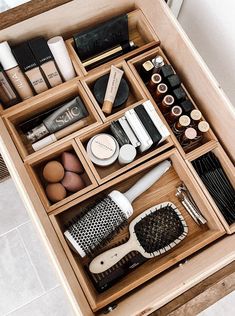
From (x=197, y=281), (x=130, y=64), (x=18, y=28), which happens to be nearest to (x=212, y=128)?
(x=130, y=64)

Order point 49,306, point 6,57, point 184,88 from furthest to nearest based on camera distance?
point 49,306, point 184,88, point 6,57

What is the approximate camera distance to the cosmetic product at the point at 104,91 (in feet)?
2.92

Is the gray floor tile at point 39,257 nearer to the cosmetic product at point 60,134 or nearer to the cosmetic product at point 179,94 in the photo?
the cosmetic product at point 60,134

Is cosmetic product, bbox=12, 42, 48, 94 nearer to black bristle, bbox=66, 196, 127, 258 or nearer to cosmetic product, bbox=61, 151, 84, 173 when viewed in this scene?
Result: cosmetic product, bbox=61, 151, 84, 173

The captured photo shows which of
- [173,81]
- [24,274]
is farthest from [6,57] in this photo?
[24,274]

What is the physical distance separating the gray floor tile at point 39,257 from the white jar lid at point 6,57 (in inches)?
26.9

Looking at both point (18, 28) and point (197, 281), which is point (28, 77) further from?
point (197, 281)

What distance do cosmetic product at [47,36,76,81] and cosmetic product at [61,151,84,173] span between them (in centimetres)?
19

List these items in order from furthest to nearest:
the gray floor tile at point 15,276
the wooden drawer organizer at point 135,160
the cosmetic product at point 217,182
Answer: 1. the gray floor tile at point 15,276
2. the cosmetic product at point 217,182
3. the wooden drawer organizer at point 135,160

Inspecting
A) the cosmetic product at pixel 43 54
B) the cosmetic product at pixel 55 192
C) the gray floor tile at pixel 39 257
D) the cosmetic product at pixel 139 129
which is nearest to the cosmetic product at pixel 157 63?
the cosmetic product at pixel 139 129

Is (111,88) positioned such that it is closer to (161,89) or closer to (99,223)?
(161,89)

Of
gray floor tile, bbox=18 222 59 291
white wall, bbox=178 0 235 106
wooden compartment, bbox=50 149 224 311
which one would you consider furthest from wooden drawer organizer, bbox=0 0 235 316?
gray floor tile, bbox=18 222 59 291

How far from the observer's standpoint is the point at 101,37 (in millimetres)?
898

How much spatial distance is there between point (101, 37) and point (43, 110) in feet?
0.73
